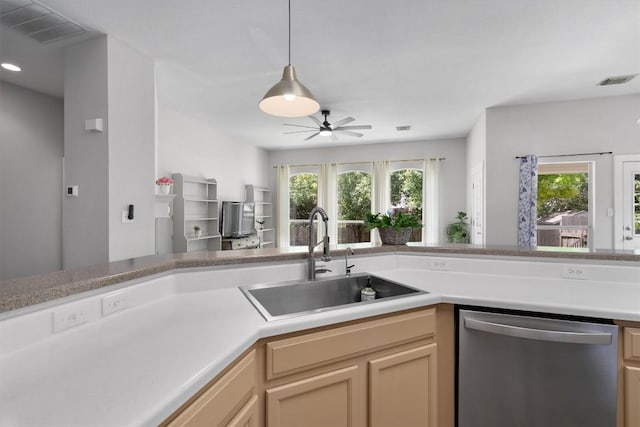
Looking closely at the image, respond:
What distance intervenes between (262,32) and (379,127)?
10.6ft

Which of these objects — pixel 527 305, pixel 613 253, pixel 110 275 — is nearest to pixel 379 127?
pixel 613 253

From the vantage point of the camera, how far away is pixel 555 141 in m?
4.16

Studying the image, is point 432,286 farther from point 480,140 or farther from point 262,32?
point 480,140

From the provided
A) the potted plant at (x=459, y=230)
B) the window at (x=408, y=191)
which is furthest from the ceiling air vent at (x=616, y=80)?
the window at (x=408, y=191)

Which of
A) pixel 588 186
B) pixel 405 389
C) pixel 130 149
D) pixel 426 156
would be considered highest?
pixel 426 156

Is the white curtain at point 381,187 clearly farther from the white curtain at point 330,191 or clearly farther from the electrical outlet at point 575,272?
the electrical outlet at point 575,272

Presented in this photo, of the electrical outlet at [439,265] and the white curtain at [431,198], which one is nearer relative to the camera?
the electrical outlet at [439,265]

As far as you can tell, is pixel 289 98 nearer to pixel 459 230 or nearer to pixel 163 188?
pixel 163 188

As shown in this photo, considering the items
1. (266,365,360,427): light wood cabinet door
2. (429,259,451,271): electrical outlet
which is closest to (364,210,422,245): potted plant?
(429,259,451,271): electrical outlet

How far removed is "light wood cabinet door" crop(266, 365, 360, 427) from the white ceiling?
7.62 feet

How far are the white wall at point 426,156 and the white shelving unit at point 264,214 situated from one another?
0.95 meters

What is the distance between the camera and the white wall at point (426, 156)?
6.11 meters

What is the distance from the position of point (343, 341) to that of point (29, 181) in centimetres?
426

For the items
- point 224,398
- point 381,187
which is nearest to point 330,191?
point 381,187
